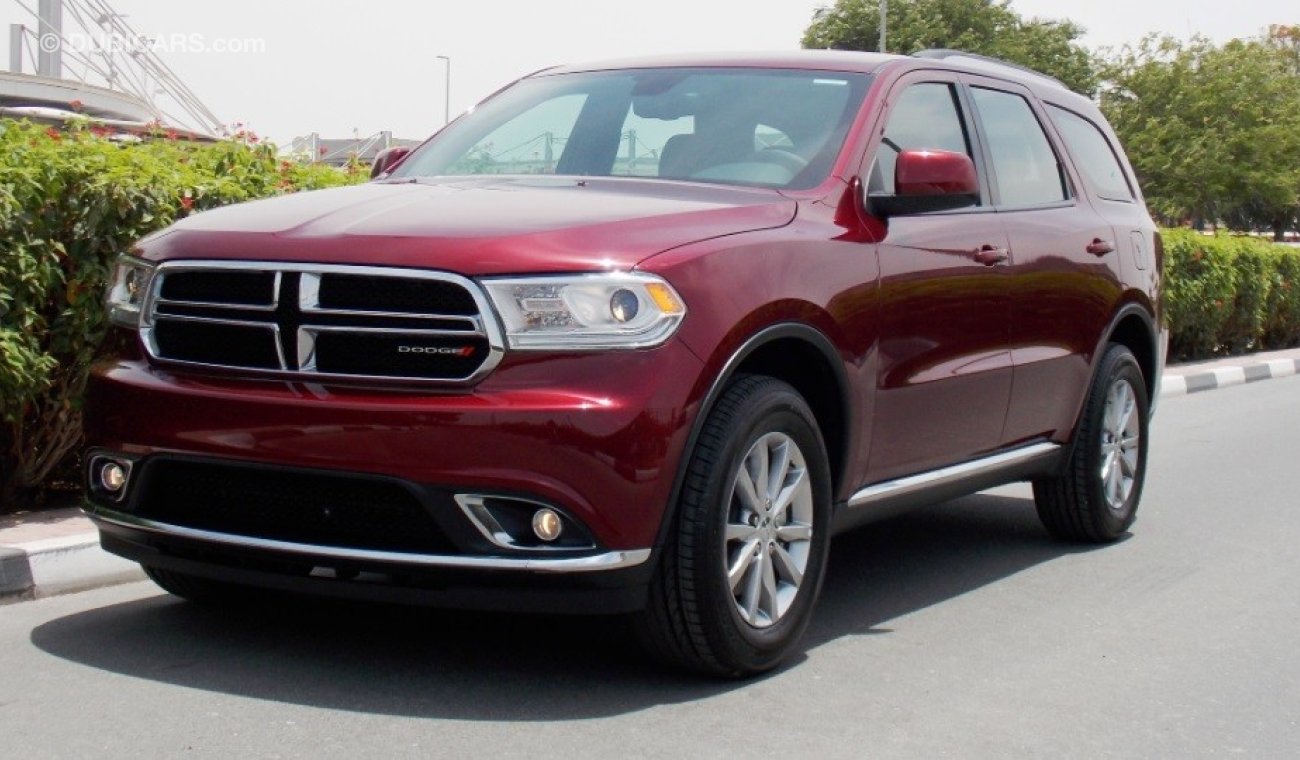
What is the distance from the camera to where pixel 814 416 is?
506 centimetres

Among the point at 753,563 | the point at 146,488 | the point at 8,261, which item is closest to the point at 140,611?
the point at 146,488

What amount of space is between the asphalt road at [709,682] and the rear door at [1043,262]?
0.64 m

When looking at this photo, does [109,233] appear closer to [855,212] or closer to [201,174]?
[201,174]

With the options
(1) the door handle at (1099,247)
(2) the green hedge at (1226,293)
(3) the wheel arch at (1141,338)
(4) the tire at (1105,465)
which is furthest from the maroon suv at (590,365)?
(2) the green hedge at (1226,293)

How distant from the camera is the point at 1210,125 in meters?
56.4

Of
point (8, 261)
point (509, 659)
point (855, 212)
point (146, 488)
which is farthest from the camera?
point (8, 261)

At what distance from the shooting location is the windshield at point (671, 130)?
17.6ft

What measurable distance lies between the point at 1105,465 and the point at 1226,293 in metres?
12.7

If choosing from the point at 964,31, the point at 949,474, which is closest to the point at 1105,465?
the point at 949,474

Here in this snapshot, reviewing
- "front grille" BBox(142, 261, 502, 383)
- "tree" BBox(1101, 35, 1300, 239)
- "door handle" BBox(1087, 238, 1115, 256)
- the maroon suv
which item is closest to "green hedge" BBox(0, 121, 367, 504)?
the maroon suv

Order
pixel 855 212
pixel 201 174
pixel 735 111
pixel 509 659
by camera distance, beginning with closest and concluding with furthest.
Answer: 1. pixel 509 659
2. pixel 855 212
3. pixel 735 111
4. pixel 201 174

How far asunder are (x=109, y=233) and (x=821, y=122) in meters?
2.55

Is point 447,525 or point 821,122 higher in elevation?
point 821,122

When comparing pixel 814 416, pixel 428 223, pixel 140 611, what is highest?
pixel 428 223
